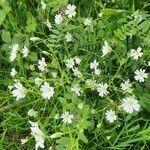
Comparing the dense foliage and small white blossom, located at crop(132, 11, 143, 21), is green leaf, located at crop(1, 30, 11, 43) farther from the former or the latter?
small white blossom, located at crop(132, 11, 143, 21)

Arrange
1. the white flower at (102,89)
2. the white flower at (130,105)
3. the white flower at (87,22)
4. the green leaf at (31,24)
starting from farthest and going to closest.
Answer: the green leaf at (31,24) < the white flower at (87,22) < the white flower at (102,89) < the white flower at (130,105)

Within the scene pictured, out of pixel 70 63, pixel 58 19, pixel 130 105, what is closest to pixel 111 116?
pixel 130 105

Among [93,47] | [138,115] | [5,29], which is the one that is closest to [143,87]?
[138,115]

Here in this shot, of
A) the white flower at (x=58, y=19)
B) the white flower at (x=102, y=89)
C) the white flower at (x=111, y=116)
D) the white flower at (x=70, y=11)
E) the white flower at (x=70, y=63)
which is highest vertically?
the white flower at (x=70, y=11)

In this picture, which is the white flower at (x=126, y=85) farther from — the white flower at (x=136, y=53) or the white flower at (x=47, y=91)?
the white flower at (x=47, y=91)

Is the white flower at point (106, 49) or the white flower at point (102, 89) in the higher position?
the white flower at point (106, 49)

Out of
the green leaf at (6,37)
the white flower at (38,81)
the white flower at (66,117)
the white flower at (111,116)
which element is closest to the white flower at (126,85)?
the white flower at (111,116)

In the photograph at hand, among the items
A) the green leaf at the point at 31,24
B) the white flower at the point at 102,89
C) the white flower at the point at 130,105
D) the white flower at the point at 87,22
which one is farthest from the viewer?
the green leaf at the point at 31,24

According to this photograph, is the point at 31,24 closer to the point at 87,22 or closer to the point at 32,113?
the point at 87,22

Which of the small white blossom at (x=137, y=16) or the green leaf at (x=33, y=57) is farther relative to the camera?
the green leaf at (x=33, y=57)
